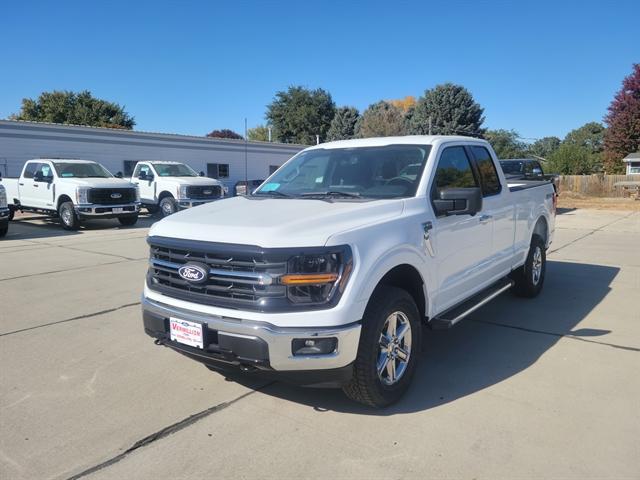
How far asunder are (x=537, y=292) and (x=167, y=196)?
46.7ft

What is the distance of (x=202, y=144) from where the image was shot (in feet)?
91.4

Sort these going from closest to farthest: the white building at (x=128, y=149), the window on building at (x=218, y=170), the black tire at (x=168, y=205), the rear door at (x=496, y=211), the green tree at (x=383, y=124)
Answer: the rear door at (x=496, y=211), the black tire at (x=168, y=205), the white building at (x=128, y=149), the window on building at (x=218, y=170), the green tree at (x=383, y=124)

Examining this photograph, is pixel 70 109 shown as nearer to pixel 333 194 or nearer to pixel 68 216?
pixel 68 216

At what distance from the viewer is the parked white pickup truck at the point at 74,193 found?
1495cm

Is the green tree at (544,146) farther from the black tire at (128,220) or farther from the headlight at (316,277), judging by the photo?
the headlight at (316,277)

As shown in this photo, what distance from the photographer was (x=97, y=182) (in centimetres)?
1529

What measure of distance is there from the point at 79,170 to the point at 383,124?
120ft

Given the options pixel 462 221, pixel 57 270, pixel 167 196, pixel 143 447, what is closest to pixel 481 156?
pixel 462 221

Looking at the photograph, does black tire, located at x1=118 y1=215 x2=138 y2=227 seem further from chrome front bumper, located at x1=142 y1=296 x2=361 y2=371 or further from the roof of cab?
chrome front bumper, located at x1=142 y1=296 x2=361 y2=371

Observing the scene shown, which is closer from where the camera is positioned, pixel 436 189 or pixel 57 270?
pixel 436 189

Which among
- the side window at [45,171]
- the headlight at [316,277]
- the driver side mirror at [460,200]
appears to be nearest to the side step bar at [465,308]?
the driver side mirror at [460,200]

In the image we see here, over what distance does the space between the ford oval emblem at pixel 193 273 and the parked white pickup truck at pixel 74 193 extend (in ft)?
41.8

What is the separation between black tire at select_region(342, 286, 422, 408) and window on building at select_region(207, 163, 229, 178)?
25.9 m

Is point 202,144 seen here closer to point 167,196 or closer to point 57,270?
point 167,196
